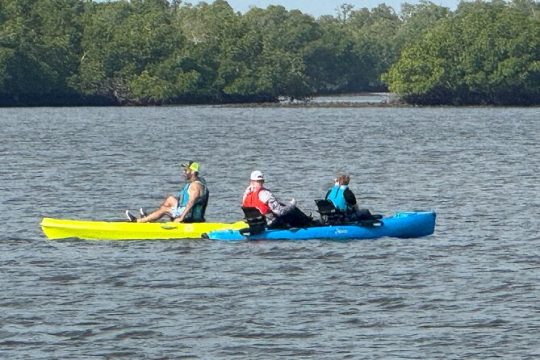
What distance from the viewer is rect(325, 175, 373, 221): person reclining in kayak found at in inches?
1171

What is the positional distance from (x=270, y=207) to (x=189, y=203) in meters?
1.52

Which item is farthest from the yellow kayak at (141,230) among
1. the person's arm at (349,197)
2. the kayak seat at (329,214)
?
the person's arm at (349,197)

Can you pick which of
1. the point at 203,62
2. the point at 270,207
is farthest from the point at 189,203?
the point at 203,62

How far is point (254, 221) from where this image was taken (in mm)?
29453

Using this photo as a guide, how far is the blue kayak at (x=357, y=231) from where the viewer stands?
2978 cm

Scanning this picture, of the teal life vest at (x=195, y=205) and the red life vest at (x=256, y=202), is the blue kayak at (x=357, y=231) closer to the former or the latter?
the red life vest at (x=256, y=202)

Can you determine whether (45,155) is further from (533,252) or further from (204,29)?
(204,29)

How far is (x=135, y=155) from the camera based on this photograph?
6372 cm

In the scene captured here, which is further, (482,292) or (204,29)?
(204,29)

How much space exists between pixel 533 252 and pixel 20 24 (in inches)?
5266

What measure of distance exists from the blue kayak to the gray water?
214 mm

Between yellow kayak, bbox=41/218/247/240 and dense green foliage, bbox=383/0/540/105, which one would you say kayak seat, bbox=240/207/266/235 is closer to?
yellow kayak, bbox=41/218/247/240

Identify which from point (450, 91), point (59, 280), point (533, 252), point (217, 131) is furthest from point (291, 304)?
point (450, 91)

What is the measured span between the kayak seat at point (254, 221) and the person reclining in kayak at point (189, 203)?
0.96 metres
